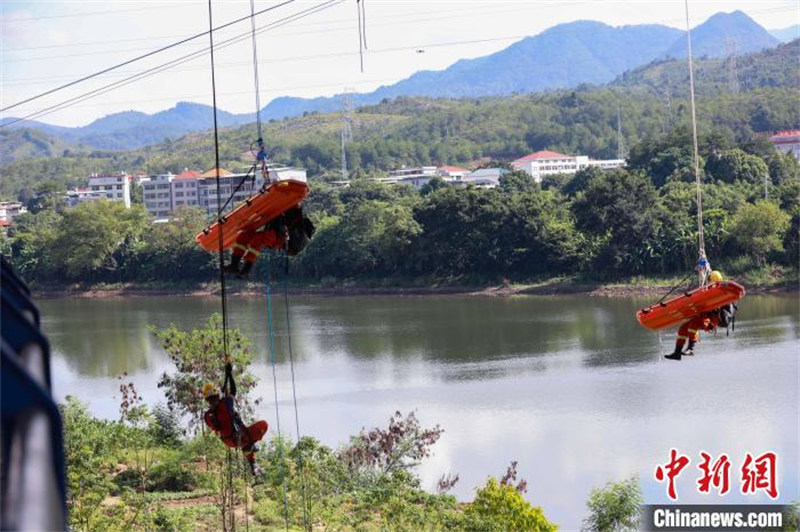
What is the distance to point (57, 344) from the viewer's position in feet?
81.9

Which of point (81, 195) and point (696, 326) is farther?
point (81, 195)

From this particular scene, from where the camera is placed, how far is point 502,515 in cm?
884

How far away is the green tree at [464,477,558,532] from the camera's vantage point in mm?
8734

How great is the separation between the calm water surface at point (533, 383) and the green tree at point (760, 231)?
2.19 meters

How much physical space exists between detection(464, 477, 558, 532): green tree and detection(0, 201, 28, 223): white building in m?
49.8

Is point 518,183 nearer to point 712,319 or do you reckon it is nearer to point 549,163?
point 549,163

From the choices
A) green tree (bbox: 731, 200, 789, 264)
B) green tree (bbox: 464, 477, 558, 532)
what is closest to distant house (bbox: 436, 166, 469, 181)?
green tree (bbox: 731, 200, 789, 264)

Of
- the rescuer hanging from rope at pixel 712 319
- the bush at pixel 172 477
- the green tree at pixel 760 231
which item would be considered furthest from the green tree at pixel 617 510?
the green tree at pixel 760 231

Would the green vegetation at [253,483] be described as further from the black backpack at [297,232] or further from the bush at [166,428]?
the black backpack at [297,232]

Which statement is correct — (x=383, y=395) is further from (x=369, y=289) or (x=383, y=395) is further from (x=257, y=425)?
(x=369, y=289)

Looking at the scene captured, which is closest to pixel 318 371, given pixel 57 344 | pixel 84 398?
pixel 84 398

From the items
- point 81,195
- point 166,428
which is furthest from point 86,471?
point 81,195

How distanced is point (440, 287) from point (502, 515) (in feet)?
78.0

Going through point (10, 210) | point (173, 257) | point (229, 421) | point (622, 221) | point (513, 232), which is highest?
point (10, 210)
